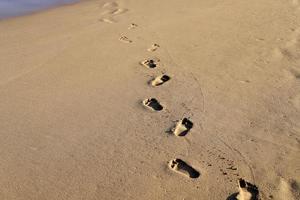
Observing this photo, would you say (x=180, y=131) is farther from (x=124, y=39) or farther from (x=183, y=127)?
(x=124, y=39)

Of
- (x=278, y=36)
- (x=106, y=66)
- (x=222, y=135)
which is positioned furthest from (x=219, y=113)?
(x=278, y=36)

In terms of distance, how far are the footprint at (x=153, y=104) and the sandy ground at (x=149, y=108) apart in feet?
0.11

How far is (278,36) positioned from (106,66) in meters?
1.98

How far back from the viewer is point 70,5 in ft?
22.8

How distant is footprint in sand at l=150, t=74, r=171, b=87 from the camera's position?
396 centimetres

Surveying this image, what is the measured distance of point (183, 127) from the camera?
3.24m

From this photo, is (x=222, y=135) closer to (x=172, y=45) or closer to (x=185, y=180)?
(x=185, y=180)

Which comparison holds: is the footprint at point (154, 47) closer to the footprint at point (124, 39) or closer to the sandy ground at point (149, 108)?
the sandy ground at point (149, 108)

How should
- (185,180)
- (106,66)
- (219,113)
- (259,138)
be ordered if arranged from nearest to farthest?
(185,180) → (259,138) → (219,113) → (106,66)

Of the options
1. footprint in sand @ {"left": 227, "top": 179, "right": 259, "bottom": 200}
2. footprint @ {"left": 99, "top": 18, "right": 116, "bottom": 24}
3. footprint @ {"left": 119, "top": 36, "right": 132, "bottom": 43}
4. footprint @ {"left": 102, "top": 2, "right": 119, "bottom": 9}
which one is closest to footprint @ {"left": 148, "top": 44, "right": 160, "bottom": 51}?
footprint @ {"left": 119, "top": 36, "right": 132, "bottom": 43}

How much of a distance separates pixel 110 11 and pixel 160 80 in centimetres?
270

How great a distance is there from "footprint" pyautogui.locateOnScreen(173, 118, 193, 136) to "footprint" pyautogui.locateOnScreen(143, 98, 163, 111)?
27 cm

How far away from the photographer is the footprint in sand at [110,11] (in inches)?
236

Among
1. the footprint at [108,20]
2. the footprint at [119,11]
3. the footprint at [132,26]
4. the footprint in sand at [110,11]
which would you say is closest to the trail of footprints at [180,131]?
the footprint at [132,26]
